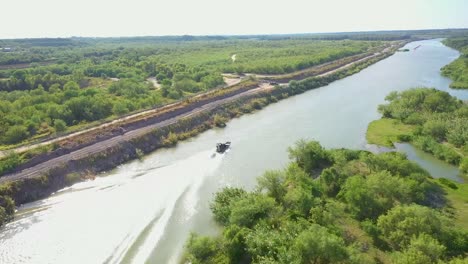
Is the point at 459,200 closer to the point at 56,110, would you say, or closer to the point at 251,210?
the point at 251,210

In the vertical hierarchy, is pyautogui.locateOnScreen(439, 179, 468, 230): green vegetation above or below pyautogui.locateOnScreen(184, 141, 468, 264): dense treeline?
below

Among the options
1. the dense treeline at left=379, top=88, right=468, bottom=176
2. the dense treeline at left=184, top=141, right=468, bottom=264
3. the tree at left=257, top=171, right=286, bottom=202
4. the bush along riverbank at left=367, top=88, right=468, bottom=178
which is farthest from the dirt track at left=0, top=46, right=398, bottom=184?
the dense treeline at left=379, top=88, right=468, bottom=176

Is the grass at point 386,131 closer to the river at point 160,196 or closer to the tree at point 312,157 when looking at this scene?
the river at point 160,196

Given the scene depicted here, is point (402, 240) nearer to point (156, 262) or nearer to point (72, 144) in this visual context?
point (156, 262)

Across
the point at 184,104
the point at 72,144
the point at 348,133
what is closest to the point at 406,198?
the point at 348,133

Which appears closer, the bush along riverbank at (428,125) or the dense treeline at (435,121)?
the dense treeline at (435,121)

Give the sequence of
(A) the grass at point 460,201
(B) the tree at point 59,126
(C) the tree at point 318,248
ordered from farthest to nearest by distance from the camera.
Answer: (B) the tree at point 59,126, (A) the grass at point 460,201, (C) the tree at point 318,248

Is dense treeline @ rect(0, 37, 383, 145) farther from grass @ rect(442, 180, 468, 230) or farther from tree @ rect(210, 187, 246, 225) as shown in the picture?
grass @ rect(442, 180, 468, 230)

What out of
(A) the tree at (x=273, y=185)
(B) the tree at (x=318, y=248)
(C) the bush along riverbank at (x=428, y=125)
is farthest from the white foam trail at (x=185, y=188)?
(C) the bush along riverbank at (x=428, y=125)
